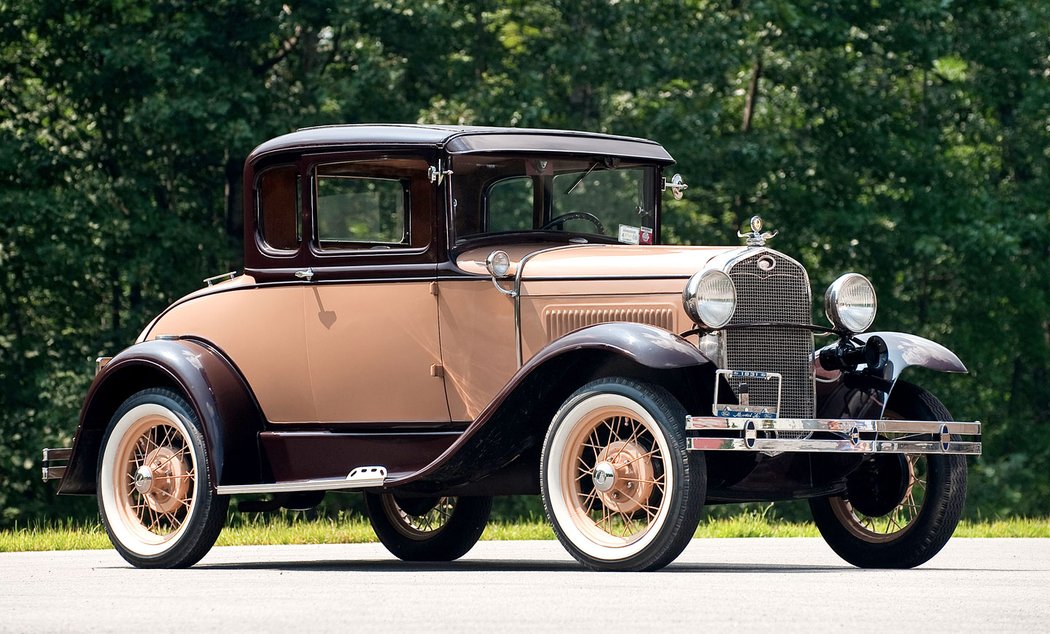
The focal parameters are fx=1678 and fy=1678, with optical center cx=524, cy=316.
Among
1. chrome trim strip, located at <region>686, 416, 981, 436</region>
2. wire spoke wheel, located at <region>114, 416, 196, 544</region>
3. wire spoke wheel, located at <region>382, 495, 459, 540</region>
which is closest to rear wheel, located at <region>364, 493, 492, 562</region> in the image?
wire spoke wheel, located at <region>382, 495, 459, 540</region>

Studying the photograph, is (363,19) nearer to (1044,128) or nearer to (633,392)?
(1044,128)

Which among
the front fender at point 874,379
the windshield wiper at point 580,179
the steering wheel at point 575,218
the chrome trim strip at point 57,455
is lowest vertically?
the chrome trim strip at point 57,455

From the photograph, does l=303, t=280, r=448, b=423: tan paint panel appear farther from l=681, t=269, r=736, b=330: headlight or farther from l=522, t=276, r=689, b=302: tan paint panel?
l=681, t=269, r=736, b=330: headlight

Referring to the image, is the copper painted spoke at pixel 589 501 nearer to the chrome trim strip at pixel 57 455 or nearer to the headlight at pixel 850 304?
the headlight at pixel 850 304

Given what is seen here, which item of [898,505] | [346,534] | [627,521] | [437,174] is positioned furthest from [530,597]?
[346,534]

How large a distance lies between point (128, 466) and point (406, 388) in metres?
1.86

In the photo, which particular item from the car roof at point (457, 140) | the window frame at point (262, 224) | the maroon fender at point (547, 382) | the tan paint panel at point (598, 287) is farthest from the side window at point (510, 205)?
the maroon fender at point (547, 382)

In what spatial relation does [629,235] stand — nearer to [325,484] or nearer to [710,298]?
[710,298]

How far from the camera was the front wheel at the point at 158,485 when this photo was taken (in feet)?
30.0

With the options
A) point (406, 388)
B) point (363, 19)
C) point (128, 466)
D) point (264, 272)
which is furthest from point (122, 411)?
point (363, 19)

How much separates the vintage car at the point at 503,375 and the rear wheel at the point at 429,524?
0.02m

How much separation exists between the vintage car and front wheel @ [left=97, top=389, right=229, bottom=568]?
0.05 feet

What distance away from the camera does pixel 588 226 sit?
31.3 feet

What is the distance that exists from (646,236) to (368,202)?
1.65m
